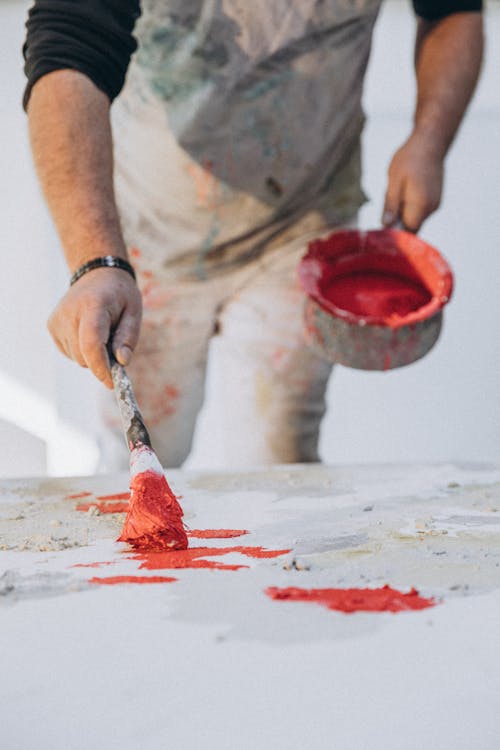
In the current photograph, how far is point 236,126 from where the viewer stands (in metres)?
1.06

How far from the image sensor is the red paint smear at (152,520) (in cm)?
60

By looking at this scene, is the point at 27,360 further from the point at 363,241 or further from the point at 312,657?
the point at 312,657

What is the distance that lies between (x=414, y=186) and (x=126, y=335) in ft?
1.59

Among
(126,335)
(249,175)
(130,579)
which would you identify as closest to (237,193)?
(249,175)

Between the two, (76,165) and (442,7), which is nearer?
(76,165)

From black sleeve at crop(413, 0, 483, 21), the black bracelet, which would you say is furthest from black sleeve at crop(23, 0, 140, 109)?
black sleeve at crop(413, 0, 483, 21)

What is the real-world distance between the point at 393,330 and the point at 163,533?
39cm

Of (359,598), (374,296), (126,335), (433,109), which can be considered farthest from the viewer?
(433,109)

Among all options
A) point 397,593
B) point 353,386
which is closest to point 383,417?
point 353,386

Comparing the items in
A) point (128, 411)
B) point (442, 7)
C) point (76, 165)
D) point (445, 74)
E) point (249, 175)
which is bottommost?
point (128, 411)

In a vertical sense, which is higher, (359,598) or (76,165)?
(76,165)

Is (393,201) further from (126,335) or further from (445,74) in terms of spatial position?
(126,335)

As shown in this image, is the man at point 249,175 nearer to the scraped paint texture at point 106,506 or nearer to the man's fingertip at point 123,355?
the man's fingertip at point 123,355

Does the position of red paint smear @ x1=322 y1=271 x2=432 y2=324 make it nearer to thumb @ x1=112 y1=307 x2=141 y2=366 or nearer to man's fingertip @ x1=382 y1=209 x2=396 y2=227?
man's fingertip @ x1=382 y1=209 x2=396 y2=227
